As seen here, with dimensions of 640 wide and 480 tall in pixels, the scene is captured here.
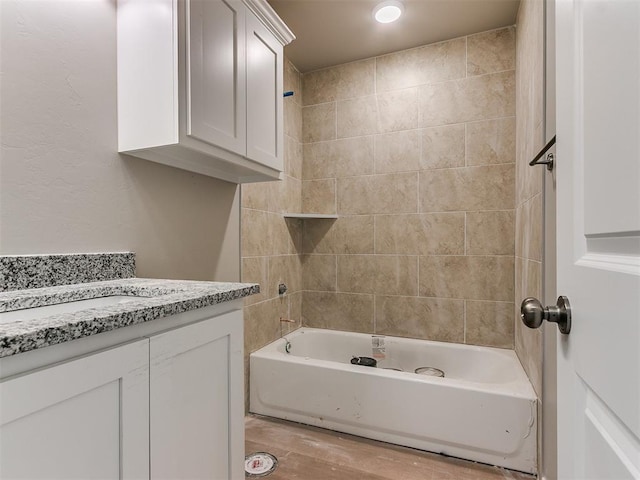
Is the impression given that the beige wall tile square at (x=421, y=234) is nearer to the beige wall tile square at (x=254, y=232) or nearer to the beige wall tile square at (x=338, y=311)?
the beige wall tile square at (x=338, y=311)

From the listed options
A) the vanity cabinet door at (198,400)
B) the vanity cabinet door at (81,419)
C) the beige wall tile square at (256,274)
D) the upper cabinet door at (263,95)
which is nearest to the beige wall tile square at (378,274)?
the beige wall tile square at (256,274)

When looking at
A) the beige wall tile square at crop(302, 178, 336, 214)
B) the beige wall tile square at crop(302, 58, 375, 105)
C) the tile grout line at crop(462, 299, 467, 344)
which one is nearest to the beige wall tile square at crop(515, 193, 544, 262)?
the tile grout line at crop(462, 299, 467, 344)

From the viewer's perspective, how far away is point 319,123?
9.32ft

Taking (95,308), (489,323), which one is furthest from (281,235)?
(95,308)

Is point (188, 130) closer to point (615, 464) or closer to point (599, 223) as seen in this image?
point (599, 223)

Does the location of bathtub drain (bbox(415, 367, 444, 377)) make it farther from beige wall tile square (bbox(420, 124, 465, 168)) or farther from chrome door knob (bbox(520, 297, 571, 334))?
chrome door knob (bbox(520, 297, 571, 334))

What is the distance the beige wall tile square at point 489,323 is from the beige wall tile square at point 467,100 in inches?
52.0

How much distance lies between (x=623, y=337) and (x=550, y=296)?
44.0 inches

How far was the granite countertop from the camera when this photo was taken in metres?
0.53

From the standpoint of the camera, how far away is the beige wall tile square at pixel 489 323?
2291mm

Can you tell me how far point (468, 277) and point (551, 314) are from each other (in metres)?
1.86

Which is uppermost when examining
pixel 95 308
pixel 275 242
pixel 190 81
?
pixel 190 81

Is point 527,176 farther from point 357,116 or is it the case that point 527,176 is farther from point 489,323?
point 357,116

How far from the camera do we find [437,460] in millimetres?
1697
